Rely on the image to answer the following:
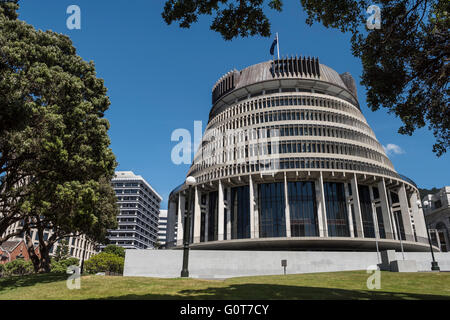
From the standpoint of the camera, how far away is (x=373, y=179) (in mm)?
44656

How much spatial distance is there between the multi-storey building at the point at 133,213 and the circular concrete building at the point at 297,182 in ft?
287

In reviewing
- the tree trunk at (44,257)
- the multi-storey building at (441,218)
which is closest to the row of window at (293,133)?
the tree trunk at (44,257)

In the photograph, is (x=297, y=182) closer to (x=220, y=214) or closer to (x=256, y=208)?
(x=256, y=208)

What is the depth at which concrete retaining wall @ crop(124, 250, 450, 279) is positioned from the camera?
29203 mm

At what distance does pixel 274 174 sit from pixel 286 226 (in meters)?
7.57

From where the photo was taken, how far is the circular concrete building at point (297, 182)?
41.4 meters

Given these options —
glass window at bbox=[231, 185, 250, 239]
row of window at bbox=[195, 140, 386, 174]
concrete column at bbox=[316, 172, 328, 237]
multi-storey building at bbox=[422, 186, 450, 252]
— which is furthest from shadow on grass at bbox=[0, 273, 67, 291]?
multi-storey building at bbox=[422, 186, 450, 252]

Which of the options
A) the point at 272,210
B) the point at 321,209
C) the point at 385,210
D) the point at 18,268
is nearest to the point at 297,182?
the point at 321,209

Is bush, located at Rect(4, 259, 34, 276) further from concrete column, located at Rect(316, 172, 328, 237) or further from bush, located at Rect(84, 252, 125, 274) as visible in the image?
concrete column, located at Rect(316, 172, 328, 237)

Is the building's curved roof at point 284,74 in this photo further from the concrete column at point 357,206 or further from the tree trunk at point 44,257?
the tree trunk at point 44,257

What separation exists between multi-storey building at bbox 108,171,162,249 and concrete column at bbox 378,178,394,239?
11052cm

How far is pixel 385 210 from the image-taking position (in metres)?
42.5

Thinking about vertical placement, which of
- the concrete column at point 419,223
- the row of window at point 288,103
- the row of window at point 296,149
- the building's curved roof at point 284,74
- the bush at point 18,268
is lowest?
the bush at point 18,268
